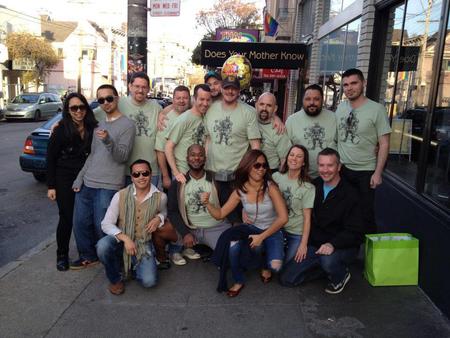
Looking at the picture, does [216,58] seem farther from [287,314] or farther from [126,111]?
[287,314]

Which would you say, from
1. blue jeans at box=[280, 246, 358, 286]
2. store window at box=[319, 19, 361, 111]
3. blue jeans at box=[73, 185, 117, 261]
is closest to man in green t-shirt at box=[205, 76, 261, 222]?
blue jeans at box=[280, 246, 358, 286]

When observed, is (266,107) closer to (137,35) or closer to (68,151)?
(68,151)

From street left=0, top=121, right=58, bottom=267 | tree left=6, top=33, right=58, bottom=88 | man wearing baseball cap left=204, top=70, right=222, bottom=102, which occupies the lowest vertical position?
street left=0, top=121, right=58, bottom=267

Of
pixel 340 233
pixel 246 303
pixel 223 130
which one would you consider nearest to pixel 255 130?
pixel 223 130

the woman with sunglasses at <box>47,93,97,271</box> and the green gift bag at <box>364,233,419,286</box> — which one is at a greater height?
the woman with sunglasses at <box>47,93,97,271</box>

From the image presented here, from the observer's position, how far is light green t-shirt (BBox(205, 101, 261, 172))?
13.4 ft

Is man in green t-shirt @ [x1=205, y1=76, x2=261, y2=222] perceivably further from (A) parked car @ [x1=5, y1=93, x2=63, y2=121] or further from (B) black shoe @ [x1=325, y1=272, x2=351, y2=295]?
(A) parked car @ [x1=5, y1=93, x2=63, y2=121]

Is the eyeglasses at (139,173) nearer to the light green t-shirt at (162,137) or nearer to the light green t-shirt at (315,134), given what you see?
the light green t-shirt at (162,137)

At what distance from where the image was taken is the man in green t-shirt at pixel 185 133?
416 cm

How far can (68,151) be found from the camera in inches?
157

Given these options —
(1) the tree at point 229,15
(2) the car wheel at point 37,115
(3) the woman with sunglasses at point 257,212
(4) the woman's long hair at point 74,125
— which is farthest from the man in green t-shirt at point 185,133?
(1) the tree at point 229,15

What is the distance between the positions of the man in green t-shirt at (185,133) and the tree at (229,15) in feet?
95.9

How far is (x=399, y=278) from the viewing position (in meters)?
3.79

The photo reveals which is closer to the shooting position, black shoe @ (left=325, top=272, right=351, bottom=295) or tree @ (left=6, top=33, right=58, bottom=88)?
black shoe @ (left=325, top=272, right=351, bottom=295)
